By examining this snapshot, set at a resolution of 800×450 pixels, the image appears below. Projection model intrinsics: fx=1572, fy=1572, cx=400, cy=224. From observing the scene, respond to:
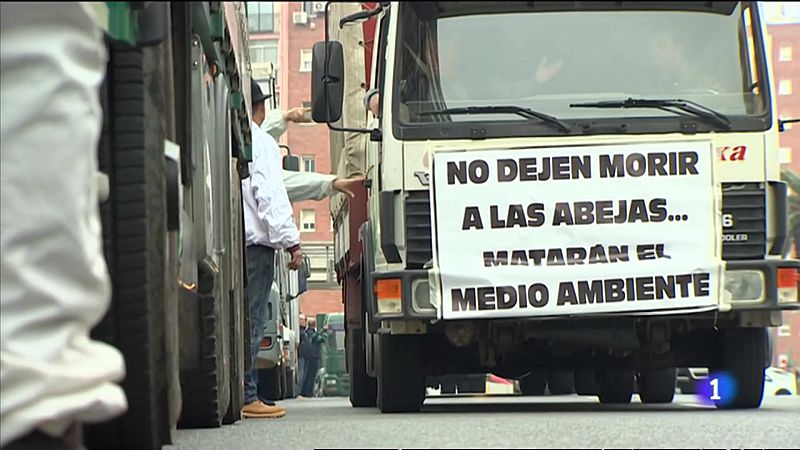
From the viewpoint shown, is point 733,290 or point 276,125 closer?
point 733,290

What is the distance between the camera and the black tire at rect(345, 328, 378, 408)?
11.2 metres

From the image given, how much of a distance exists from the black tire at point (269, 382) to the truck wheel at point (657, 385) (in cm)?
559

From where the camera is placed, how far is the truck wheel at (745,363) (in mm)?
8344

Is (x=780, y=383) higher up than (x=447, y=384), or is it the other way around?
(x=447, y=384)

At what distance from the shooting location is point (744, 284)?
7844 millimetres

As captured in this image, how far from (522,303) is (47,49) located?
17.1ft

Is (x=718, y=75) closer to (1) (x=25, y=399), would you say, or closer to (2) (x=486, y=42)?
(2) (x=486, y=42)

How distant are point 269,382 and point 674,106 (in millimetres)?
8907

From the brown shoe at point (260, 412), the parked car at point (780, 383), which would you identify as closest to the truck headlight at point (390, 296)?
the brown shoe at point (260, 412)

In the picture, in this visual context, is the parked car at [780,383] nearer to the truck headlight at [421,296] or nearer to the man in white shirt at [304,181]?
the man in white shirt at [304,181]

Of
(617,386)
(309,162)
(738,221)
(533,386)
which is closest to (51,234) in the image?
(738,221)

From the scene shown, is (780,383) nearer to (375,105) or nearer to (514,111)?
(375,105)

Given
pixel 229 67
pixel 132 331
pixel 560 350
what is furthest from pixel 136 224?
pixel 560 350

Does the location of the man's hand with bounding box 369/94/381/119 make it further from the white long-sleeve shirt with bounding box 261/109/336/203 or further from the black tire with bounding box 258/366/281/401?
the black tire with bounding box 258/366/281/401
